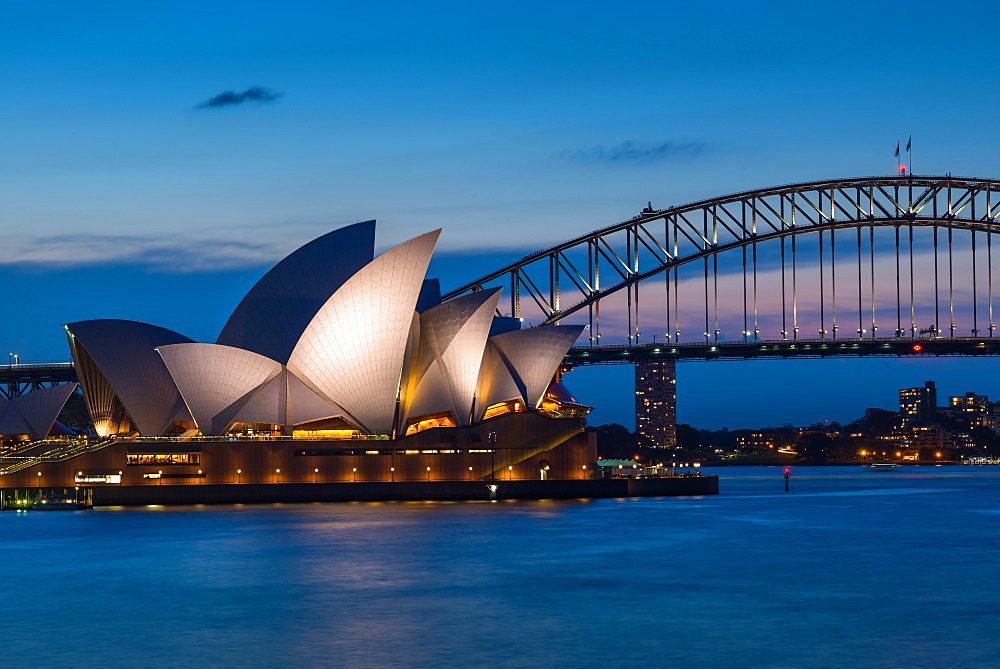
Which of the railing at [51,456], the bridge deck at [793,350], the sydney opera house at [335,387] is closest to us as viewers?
the sydney opera house at [335,387]

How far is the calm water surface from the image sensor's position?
22.7 m

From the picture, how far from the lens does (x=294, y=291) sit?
63.5m

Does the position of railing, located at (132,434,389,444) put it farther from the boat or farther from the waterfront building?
the waterfront building

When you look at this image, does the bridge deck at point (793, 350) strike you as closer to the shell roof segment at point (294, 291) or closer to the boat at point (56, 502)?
the shell roof segment at point (294, 291)

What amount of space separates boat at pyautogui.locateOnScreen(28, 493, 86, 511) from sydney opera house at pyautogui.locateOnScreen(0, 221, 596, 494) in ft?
4.96

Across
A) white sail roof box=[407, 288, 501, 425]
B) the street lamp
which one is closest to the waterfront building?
white sail roof box=[407, 288, 501, 425]

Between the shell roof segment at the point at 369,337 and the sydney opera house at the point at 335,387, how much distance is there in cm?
7

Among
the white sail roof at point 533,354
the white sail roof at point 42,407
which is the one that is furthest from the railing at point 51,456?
the white sail roof at point 533,354

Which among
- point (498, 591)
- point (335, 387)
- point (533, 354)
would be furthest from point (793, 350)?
point (498, 591)

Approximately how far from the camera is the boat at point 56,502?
199 feet

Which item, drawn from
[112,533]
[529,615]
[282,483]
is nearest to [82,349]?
[282,483]

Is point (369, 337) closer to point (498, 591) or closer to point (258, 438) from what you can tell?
point (258, 438)

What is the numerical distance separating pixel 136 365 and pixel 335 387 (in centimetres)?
1127

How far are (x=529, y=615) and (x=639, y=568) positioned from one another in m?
8.72
